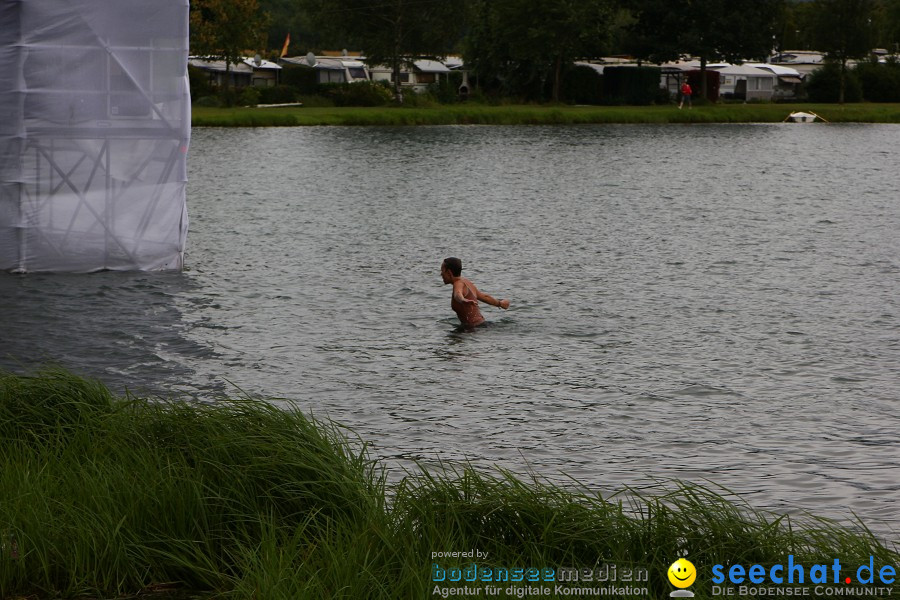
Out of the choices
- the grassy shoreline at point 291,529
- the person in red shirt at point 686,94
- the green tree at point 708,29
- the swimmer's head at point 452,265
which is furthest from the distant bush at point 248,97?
the grassy shoreline at point 291,529

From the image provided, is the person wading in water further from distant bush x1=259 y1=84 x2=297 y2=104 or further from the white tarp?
distant bush x1=259 y1=84 x2=297 y2=104

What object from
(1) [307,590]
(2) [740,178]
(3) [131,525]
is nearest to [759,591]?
(1) [307,590]

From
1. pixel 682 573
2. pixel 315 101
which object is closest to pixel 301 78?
pixel 315 101

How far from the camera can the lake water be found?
12422 mm

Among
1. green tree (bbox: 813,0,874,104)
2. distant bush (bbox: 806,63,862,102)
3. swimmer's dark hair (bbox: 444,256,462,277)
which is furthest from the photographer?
green tree (bbox: 813,0,874,104)

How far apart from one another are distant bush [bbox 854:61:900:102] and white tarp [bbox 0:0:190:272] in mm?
84773

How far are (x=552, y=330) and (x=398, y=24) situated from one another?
73132 millimetres

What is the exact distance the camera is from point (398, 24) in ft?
291

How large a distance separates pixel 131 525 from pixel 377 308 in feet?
41.9

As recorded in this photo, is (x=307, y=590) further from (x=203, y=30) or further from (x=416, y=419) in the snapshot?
(x=203, y=30)

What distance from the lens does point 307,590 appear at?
6766 millimetres

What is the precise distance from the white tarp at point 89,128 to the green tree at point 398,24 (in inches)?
2632

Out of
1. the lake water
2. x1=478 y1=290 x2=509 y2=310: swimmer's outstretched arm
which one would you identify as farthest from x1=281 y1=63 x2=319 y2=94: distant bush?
x1=478 y1=290 x2=509 y2=310: swimmer's outstretched arm

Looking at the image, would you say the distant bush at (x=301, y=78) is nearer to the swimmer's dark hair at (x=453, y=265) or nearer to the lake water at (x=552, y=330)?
the lake water at (x=552, y=330)
